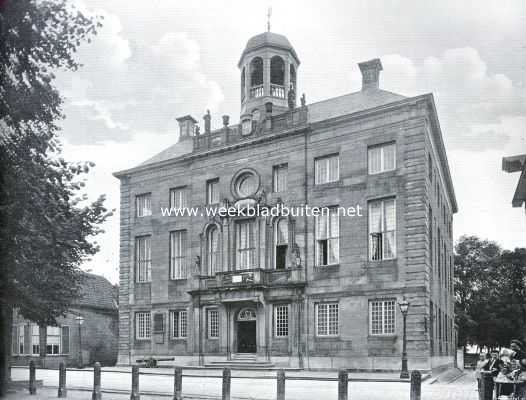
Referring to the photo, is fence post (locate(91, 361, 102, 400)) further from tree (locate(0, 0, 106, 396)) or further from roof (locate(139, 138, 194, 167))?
roof (locate(139, 138, 194, 167))

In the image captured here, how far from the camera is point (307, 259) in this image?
115 ft

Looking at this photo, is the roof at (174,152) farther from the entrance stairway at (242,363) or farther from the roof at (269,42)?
the entrance stairway at (242,363)

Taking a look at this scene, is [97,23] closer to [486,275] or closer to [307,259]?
[307,259]

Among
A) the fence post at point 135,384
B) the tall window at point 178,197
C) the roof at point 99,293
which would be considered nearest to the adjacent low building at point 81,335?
the roof at point 99,293

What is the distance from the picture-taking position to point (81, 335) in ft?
167

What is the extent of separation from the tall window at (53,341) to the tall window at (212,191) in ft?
58.9

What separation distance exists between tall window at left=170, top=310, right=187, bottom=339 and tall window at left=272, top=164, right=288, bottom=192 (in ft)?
30.7

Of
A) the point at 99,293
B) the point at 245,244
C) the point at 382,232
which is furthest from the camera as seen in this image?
the point at 99,293

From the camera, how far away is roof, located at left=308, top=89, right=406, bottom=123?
35.1 metres

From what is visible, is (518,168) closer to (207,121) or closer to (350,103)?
(350,103)

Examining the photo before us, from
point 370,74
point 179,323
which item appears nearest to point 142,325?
point 179,323

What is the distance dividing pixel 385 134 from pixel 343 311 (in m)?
8.96

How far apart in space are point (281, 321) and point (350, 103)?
40.9 feet

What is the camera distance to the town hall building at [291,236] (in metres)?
32.3
